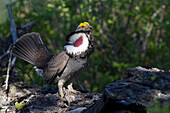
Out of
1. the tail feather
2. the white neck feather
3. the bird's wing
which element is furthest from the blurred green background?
the white neck feather

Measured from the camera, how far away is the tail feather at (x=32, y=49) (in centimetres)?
505

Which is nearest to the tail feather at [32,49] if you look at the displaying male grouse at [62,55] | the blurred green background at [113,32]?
the displaying male grouse at [62,55]

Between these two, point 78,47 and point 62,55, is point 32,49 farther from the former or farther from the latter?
point 78,47

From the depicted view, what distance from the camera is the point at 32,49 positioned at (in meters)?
5.22

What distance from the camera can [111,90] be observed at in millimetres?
2959

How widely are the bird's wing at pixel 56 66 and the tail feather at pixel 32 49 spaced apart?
0.35 meters

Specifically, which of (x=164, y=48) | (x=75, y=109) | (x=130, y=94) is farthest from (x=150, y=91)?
(x=164, y=48)

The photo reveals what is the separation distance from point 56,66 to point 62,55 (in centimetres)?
27

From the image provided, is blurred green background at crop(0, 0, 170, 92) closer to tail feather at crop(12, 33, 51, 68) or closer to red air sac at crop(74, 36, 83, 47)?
tail feather at crop(12, 33, 51, 68)

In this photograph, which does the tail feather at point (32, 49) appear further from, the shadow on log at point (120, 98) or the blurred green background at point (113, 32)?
the blurred green background at point (113, 32)

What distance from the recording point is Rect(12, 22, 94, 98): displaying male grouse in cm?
438

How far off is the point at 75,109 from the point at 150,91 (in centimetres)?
138

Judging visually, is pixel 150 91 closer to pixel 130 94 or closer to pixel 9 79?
pixel 130 94

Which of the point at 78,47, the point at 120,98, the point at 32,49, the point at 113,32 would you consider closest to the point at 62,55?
the point at 78,47
